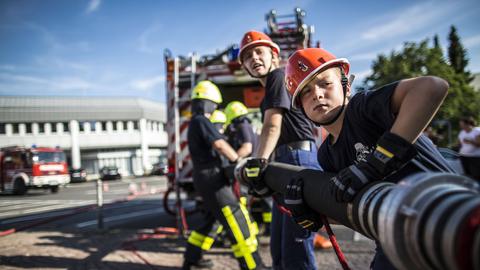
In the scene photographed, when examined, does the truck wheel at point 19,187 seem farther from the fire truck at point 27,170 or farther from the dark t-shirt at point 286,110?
→ the dark t-shirt at point 286,110

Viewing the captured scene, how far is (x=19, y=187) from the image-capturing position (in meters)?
3.62

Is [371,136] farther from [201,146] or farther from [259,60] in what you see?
[201,146]

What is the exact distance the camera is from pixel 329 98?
162cm

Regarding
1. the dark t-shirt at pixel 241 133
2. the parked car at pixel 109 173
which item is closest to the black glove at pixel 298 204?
the dark t-shirt at pixel 241 133

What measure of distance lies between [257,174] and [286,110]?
0.65 meters

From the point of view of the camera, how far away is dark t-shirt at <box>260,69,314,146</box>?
8.27 feet

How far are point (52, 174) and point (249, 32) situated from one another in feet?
11.4

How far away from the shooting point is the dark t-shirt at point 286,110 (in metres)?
2.52

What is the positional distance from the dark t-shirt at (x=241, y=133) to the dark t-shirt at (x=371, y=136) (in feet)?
9.67

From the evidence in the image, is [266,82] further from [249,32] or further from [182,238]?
[182,238]

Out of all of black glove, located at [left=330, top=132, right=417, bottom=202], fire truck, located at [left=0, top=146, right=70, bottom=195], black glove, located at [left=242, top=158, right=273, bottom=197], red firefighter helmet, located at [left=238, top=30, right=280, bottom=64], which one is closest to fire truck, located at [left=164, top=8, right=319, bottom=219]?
fire truck, located at [left=0, top=146, right=70, bottom=195]

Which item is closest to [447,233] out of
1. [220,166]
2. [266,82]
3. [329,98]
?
[329,98]

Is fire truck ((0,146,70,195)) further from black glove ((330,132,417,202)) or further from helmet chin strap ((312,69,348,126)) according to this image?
black glove ((330,132,417,202))

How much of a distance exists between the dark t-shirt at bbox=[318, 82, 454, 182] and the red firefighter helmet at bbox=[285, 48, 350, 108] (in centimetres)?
24
